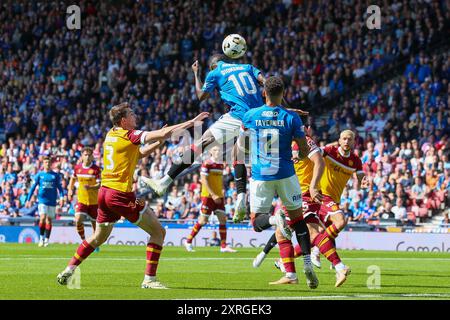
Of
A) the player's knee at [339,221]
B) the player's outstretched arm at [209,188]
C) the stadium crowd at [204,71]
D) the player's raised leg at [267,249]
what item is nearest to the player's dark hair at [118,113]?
the player's knee at [339,221]

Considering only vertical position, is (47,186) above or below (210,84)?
below

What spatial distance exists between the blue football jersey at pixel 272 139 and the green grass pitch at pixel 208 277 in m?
1.72

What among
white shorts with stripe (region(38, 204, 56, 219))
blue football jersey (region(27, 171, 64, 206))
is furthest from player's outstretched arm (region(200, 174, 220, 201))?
white shorts with stripe (region(38, 204, 56, 219))

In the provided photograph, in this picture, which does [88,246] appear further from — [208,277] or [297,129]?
[297,129]

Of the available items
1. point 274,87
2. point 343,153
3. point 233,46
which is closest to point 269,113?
point 274,87

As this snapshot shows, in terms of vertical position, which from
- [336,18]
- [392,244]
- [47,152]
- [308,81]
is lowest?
[392,244]

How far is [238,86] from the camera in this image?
636 inches

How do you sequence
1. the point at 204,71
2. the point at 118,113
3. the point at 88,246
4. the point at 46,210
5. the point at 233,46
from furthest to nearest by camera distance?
the point at 204,71
the point at 46,210
the point at 233,46
the point at 88,246
the point at 118,113

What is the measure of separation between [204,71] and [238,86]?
82.3 feet

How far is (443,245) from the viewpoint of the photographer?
28859 mm

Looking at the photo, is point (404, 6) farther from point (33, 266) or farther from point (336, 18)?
point (33, 266)

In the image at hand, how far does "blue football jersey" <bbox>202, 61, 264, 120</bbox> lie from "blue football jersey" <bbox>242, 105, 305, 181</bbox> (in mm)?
2147
